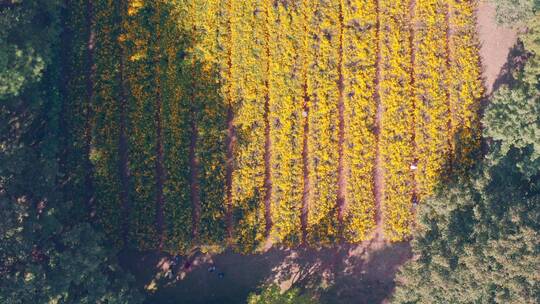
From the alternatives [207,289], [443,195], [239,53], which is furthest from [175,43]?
[443,195]

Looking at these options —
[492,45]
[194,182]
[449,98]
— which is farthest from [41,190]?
[492,45]

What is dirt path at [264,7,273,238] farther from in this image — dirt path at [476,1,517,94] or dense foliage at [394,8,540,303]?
dirt path at [476,1,517,94]

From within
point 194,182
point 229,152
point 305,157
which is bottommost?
point 194,182

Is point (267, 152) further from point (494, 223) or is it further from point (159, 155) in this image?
point (494, 223)

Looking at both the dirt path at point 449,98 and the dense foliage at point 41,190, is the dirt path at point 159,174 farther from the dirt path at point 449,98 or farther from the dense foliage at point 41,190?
the dirt path at point 449,98

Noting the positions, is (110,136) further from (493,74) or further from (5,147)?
(493,74)

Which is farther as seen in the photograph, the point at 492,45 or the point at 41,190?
the point at 492,45

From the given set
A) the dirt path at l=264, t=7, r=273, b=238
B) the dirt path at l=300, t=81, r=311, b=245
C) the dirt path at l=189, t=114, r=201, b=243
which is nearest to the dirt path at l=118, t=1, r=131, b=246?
the dirt path at l=189, t=114, r=201, b=243
